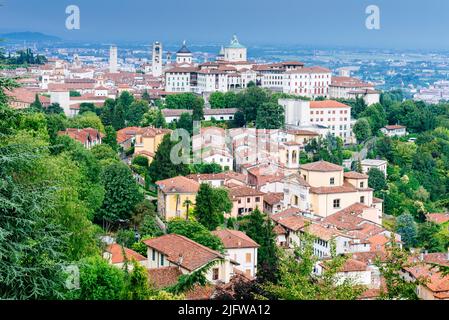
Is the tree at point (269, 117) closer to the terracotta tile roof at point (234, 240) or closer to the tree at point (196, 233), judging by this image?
the terracotta tile roof at point (234, 240)

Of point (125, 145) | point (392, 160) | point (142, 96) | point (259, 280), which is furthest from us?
point (142, 96)

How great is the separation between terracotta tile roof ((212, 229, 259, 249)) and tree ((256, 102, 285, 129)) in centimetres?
865

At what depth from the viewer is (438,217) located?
16844 millimetres

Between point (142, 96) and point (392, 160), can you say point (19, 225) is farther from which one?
point (142, 96)

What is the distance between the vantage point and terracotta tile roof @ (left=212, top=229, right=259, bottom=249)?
11070mm

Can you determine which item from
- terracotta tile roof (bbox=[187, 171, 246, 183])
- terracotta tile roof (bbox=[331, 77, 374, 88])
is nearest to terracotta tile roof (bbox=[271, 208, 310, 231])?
terracotta tile roof (bbox=[187, 171, 246, 183])

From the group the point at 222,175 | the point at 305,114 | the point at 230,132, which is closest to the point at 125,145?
the point at 230,132

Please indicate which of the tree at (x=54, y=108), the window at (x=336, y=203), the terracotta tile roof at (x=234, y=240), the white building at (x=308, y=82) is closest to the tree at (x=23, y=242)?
the terracotta tile roof at (x=234, y=240)

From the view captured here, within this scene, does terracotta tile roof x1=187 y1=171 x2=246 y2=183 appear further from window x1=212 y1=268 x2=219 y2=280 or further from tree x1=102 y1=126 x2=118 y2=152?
window x1=212 y1=268 x2=219 y2=280

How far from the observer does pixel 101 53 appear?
3853 cm

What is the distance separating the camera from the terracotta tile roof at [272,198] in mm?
15481

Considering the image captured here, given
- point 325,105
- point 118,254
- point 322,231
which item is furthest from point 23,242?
point 325,105

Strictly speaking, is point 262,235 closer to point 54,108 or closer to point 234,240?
point 234,240

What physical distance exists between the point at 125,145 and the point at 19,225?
15645mm
